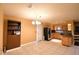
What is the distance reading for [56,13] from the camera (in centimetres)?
195

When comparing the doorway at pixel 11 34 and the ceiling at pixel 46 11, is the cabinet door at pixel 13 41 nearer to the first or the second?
the doorway at pixel 11 34

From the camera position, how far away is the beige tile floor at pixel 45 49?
185 cm

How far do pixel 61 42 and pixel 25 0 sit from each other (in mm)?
999

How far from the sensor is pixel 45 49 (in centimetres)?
198

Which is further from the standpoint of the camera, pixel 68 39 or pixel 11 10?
pixel 68 39

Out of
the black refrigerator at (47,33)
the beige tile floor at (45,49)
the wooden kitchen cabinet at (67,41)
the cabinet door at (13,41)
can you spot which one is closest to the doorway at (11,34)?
the cabinet door at (13,41)

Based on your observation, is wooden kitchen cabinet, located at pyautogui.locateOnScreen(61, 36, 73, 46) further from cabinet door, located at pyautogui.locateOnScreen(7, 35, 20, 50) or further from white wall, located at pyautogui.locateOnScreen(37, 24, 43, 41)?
cabinet door, located at pyautogui.locateOnScreen(7, 35, 20, 50)

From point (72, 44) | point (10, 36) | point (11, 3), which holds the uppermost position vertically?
point (11, 3)

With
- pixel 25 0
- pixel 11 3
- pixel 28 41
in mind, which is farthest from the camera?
pixel 28 41

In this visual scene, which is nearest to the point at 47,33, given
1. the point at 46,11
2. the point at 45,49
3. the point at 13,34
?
the point at 45,49

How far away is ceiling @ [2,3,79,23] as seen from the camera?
1.81 m

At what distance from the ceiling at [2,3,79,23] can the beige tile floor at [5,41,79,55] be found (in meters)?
0.45
